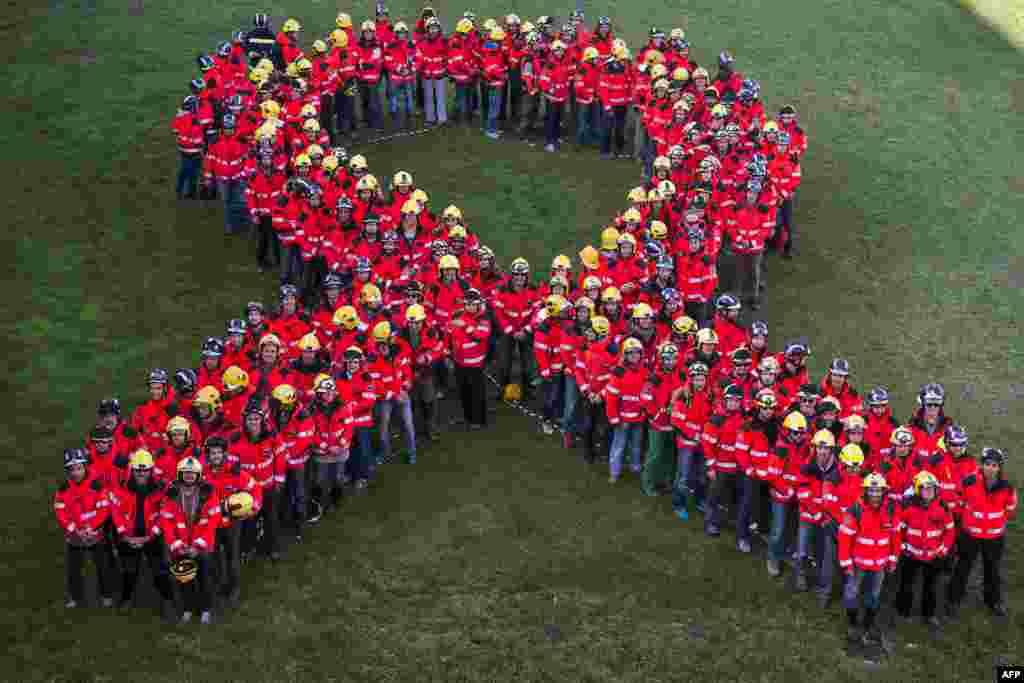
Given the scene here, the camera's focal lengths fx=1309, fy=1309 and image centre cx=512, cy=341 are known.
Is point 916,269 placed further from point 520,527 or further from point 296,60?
point 296,60

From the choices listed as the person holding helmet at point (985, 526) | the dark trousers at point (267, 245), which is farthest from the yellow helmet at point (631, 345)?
the dark trousers at point (267, 245)

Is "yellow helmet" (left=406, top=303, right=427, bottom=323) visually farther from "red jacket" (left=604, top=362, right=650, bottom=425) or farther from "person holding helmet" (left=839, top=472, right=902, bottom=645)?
"person holding helmet" (left=839, top=472, right=902, bottom=645)

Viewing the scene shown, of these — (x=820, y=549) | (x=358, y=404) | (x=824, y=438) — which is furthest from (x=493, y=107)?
(x=820, y=549)

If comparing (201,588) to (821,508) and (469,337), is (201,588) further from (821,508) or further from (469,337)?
(821,508)

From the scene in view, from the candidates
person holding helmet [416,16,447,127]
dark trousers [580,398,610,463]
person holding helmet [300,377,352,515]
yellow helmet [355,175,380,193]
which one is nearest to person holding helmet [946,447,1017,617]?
dark trousers [580,398,610,463]

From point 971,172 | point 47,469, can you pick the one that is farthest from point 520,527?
point 971,172
